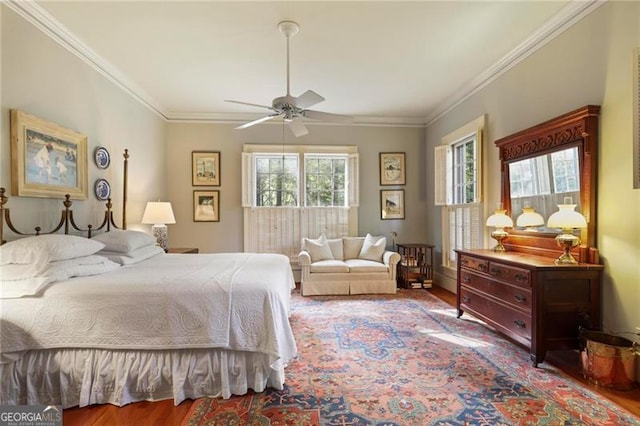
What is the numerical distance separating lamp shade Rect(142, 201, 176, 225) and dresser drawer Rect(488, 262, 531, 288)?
401 centimetres

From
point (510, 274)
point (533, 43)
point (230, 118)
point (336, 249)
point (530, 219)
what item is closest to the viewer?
point (510, 274)

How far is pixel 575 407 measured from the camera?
2.01 m

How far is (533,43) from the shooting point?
3176mm

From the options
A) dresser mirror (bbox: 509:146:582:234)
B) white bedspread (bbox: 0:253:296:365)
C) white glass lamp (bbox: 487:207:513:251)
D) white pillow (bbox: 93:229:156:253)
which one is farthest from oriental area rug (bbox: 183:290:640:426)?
white pillow (bbox: 93:229:156:253)

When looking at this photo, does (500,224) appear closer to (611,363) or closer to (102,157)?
(611,363)

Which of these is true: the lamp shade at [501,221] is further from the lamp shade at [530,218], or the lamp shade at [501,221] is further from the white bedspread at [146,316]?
the white bedspread at [146,316]

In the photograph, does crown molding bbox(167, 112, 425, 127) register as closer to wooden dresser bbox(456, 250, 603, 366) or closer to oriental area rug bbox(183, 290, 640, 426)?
oriental area rug bbox(183, 290, 640, 426)

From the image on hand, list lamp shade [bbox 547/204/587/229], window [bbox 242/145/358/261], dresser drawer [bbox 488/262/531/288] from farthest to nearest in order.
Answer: window [bbox 242/145/358/261] → dresser drawer [bbox 488/262/531/288] → lamp shade [bbox 547/204/587/229]

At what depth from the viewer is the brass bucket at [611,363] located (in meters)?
2.21

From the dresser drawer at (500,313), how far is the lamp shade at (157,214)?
3893 mm

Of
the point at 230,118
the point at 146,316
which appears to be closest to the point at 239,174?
the point at 230,118

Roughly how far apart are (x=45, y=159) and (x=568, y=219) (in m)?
4.37

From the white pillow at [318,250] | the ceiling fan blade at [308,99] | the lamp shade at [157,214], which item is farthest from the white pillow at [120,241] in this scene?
the white pillow at [318,250]

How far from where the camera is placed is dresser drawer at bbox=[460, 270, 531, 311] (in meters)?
2.63
